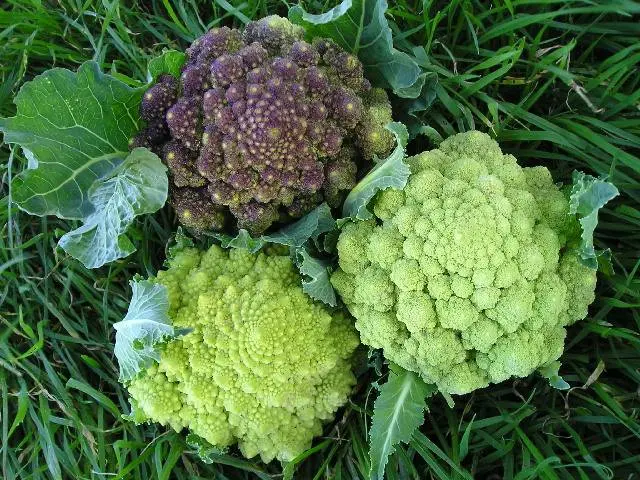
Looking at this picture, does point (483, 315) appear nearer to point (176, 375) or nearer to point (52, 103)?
point (176, 375)

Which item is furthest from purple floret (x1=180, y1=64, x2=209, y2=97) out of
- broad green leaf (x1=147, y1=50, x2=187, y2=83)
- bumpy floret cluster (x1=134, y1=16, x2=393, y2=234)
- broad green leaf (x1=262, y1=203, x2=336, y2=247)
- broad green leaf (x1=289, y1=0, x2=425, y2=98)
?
broad green leaf (x1=262, y1=203, x2=336, y2=247)

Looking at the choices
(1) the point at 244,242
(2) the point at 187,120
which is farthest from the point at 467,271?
(2) the point at 187,120

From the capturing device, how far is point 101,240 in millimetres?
1973

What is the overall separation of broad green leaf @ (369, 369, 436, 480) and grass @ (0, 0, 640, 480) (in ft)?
0.51

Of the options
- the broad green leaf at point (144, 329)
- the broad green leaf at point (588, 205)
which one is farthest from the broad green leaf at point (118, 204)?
the broad green leaf at point (588, 205)

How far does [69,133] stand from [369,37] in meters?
1.00

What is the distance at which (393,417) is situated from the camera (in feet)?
6.33

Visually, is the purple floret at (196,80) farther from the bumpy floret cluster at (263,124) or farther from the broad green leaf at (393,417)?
the broad green leaf at (393,417)

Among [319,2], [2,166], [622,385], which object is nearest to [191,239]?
[2,166]

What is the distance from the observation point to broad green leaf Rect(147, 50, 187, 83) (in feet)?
6.35

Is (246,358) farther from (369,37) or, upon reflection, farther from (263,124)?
(369,37)

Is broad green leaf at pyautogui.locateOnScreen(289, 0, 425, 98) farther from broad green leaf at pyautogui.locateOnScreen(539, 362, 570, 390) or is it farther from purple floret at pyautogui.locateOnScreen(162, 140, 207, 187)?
broad green leaf at pyautogui.locateOnScreen(539, 362, 570, 390)

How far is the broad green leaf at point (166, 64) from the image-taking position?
1.94 meters

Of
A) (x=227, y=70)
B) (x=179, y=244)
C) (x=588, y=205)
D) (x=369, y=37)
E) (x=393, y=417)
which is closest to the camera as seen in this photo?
(x=588, y=205)
